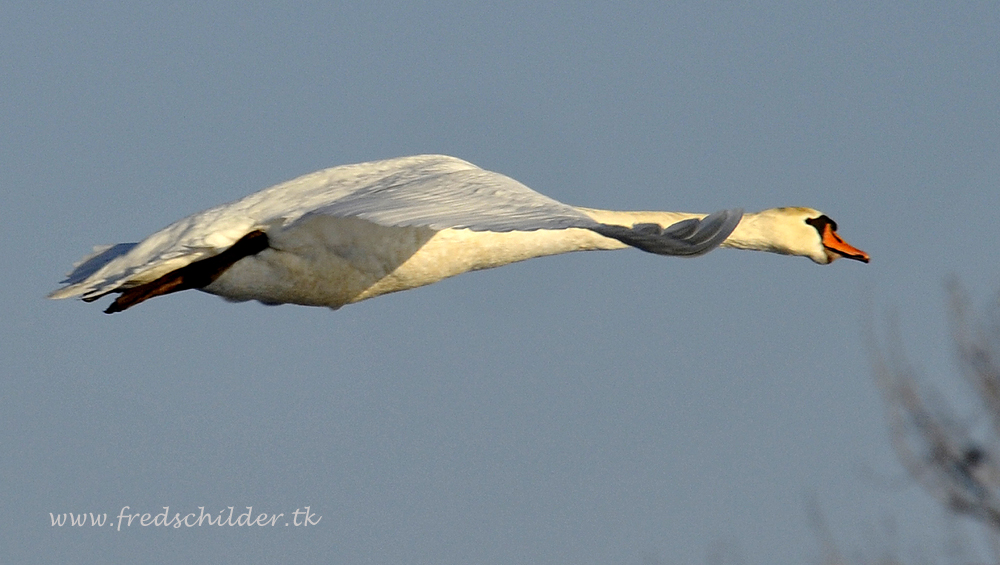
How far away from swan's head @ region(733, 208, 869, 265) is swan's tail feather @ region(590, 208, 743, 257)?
12.4 ft

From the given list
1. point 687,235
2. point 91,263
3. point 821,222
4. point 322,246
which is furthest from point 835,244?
point 91,263

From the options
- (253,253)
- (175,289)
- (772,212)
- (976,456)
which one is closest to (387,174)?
(253,253)

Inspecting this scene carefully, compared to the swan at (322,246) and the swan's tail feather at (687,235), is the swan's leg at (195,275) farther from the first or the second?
the swan's tail feather at (687,235)

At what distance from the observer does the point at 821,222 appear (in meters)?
11.0

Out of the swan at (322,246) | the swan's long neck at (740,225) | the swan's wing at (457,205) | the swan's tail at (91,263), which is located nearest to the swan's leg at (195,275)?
the swan at (322,246)

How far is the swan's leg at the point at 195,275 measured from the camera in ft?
30.9

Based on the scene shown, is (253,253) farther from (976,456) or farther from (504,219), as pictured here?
(976,456)

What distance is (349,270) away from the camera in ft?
30.8

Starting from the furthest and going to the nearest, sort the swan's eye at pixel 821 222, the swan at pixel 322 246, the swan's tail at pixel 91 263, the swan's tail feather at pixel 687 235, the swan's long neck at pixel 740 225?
1. the swan's eye at pixel 821 222
2. the swan's long neck at pixel 740 225
3. the swan's tail at pixel 91 263
4. the swan at pixel 322 246
5. the swan's tail feather at pixel 687 235

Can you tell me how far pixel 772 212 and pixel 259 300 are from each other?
360 cm

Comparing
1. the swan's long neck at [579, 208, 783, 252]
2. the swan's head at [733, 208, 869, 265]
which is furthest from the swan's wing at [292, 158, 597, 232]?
the swan's head at [733, 208, 869, 265]

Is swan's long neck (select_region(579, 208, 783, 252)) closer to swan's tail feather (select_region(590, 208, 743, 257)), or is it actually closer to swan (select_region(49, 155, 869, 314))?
swan (select_region(49, 155, 869, 314))

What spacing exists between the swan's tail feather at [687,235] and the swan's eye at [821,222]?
4.11m

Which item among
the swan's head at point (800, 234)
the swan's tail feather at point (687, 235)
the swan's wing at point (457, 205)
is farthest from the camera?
the swan's head at point (800, 234)
